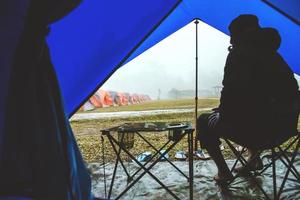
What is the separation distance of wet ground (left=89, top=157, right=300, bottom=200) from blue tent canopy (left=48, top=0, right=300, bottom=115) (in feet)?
2.89

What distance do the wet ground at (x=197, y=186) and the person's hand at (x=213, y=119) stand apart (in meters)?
0.60

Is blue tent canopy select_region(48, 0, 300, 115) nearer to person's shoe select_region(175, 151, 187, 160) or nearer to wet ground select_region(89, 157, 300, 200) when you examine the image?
wet ground select_region(89, 157, 300, 200)

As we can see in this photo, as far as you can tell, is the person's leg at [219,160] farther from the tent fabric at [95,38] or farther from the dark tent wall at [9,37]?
the dark tent wall at [9,37]

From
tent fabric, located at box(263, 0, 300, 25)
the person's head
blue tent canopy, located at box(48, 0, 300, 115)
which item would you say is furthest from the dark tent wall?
tent fabric, located at box(263, 0, 300, 25)

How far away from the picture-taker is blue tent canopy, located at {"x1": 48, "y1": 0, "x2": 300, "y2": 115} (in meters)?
2.23

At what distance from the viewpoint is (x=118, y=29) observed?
107 inches

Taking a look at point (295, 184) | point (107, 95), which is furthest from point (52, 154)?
point (107, 95)

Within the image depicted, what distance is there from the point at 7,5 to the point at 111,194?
202 centimetres

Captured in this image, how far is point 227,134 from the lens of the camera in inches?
99.3

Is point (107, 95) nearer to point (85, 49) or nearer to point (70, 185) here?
point (85, 49)

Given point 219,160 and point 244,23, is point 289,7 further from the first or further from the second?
point 219,160

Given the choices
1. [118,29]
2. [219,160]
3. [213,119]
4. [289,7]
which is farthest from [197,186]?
[289,7]

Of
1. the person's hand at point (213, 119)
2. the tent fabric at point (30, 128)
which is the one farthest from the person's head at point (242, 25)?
the tent fabric at point (30, 128)

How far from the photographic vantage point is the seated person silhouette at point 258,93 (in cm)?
227
